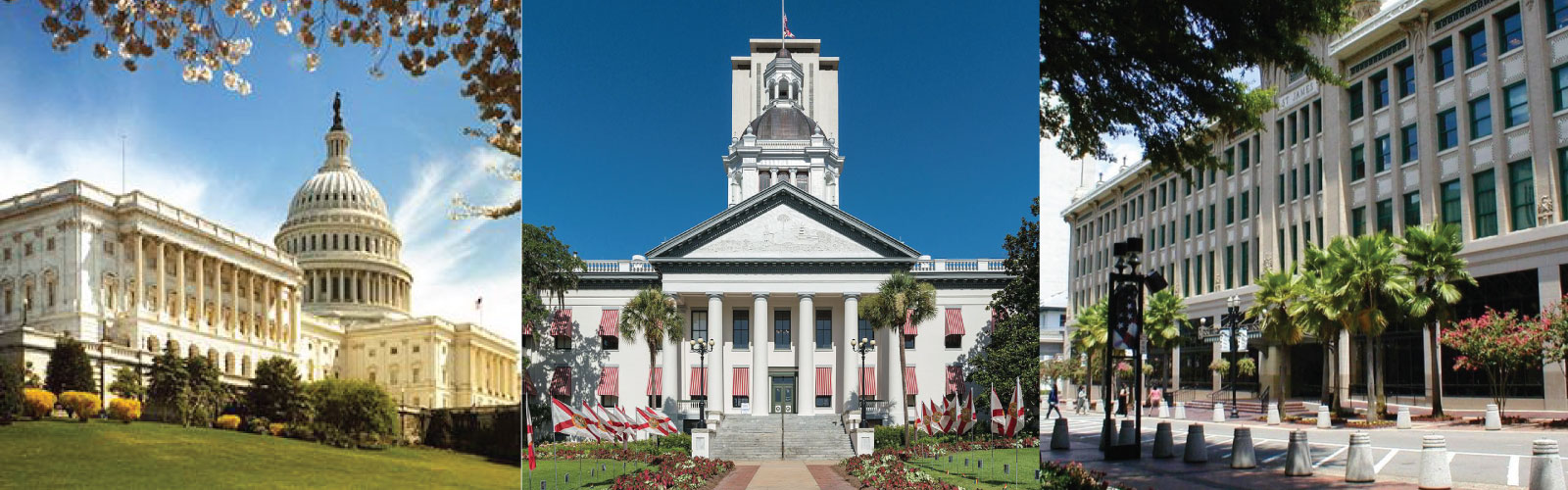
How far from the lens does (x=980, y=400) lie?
8.10 m

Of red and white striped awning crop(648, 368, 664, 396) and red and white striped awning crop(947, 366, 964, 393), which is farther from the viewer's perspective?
red and white striped awning crop(947, 366, 964, 393)

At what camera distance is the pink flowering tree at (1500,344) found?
1087 inches

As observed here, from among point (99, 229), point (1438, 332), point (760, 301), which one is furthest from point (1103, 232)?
point (99, 229)

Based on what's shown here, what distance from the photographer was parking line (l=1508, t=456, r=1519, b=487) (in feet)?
53.7

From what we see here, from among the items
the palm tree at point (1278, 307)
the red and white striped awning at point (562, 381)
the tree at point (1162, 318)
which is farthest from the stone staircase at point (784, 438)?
the palm tree at point (1278, 307)

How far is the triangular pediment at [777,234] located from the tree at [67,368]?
463cm

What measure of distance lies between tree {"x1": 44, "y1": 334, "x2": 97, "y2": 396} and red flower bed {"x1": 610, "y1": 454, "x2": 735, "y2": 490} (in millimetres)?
4385

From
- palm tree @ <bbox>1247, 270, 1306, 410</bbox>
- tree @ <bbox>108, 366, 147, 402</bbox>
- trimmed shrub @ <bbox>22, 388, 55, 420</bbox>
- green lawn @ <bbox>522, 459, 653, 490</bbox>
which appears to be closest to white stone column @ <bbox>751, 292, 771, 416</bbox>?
green lawn @ <bbox>522, 459, 653, 490</bbox>

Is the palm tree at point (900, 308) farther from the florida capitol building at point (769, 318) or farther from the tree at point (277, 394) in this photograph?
the tree at point (277, 394)

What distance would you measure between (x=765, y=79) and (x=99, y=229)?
562 cm

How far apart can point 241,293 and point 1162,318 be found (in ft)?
92.5

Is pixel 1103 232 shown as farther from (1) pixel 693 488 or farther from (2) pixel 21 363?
(2) pixel 21 363

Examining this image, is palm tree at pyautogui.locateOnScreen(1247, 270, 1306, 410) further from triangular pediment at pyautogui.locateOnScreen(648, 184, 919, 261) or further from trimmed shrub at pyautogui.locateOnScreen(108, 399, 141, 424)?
trimmed shrub at pyautogui.locateOnScreen(108, 399, 141, 424)

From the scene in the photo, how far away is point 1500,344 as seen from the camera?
27672 millimetres
